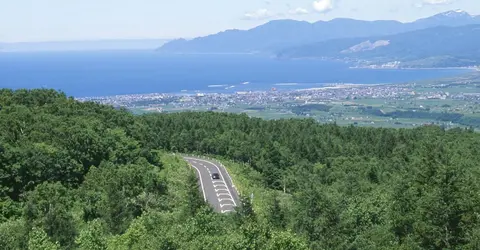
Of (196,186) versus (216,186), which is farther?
(216,186)

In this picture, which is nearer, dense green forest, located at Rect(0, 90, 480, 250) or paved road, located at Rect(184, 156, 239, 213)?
dense green forest, located at Rect(0, 90, 480, 250)

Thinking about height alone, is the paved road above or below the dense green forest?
below

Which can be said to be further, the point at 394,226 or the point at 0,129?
the point at 0,129

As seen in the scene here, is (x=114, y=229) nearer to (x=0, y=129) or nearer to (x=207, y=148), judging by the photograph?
(x=0, y=129)

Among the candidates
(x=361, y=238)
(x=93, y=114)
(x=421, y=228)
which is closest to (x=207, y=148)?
(x=93, y=114)
